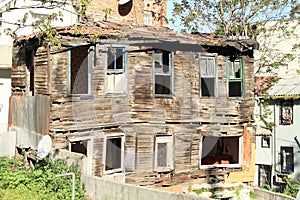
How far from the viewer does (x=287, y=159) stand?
30.8 m

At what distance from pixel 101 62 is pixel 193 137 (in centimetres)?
394

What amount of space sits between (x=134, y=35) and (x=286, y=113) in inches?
715

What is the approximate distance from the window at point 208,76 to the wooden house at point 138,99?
3cm

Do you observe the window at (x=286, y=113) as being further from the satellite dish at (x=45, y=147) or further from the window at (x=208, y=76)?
the satellite dish at (x=45, y=147)

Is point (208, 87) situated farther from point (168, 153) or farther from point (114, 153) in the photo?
point (114, 153)

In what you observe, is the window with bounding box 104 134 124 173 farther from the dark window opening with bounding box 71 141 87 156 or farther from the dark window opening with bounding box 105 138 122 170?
the dark window opening with bounding box 71 141 87 156

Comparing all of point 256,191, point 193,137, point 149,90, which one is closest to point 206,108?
point 193,137

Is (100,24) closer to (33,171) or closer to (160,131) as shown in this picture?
(160,131)

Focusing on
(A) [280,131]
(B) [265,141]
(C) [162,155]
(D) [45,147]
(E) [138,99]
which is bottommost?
(B) [265,141]

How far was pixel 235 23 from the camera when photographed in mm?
22547

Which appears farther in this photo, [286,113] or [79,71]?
[286,113]

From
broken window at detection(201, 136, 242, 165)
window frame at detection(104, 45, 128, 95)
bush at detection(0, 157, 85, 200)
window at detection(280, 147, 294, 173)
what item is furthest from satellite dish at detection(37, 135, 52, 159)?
window at detection(280, 147, 294, 173)

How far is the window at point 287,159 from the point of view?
3038cm

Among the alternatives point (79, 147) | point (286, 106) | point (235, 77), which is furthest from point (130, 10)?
point (79, 147)
